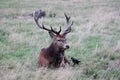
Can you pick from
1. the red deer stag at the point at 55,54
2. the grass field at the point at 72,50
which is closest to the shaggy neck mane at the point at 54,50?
the red deer stag at the point at 55,54

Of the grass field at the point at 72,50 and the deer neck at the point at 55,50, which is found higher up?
the deer neck at the point at 55,50

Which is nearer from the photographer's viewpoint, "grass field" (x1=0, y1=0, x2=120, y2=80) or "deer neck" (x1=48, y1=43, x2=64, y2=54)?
"grass field" (x1=0, y1=0, x2=120, y2=80)

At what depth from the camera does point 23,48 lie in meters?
12.2

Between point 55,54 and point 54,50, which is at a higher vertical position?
point 54,50

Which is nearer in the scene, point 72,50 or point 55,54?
point 55,54

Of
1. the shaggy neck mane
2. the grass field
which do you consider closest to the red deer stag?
the shaggy neck mane

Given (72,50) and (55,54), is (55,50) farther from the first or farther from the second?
(72,50)

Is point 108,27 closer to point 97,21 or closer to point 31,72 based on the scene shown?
point 97,21

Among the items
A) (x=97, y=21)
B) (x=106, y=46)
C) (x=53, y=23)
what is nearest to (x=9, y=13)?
(x=53, y=23)

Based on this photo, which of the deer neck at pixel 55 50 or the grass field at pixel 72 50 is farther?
the deer neck at pixel 55 50

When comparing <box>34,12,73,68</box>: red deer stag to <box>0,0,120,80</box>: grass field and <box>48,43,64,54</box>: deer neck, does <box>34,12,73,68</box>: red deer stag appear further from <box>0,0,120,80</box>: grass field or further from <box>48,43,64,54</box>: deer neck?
<box>0,0,120,80</box>: grass field

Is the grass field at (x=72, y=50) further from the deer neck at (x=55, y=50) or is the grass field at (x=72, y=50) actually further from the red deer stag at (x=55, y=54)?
the deer neck at (x=55, y=50)

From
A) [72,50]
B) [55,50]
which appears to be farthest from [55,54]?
[72,50]

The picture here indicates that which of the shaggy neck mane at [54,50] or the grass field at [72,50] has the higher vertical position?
the shaggy neck mane at [54,50]
